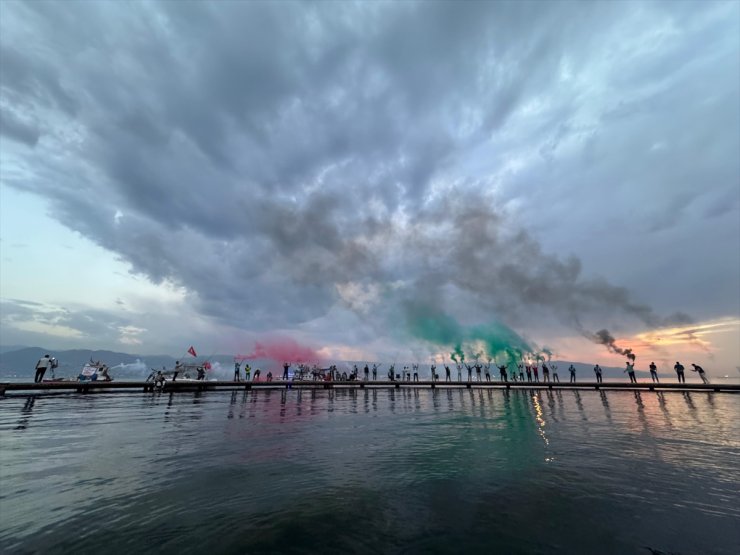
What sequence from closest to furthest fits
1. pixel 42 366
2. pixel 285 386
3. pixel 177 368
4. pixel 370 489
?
pixel 370 489, pixel 42 366, pixel 177 368, pixel 285 386

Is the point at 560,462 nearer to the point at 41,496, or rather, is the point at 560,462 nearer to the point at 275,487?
the point at 275,487

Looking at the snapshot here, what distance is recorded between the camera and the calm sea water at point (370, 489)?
24.4ft

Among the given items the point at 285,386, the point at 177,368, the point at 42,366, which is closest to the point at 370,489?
the point at 42,366

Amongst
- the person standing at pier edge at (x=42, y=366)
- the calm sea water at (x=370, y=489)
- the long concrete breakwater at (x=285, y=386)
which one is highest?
the person standing at pier edge at (x=42, y=366)

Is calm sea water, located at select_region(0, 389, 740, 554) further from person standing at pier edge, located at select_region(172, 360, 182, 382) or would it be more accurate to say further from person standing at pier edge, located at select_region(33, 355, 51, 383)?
person standing at pier edge, located at select_region(172, 360, 182, 382)

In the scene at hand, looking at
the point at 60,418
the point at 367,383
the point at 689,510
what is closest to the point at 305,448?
the point at 689,510

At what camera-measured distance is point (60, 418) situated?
2298 cm

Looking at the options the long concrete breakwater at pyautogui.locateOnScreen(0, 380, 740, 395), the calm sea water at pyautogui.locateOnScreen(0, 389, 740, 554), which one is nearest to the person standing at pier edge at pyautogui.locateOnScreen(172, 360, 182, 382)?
the long concrete breakwater at pyautogui.locateOnScreen(0, 380, 740, 395)

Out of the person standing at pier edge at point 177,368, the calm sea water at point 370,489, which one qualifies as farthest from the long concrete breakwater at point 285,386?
the calm sea water at point 370,489

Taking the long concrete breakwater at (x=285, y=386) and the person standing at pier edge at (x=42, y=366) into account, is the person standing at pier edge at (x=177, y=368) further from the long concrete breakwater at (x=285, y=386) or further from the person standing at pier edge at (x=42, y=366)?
the person standing at pier edge at (x=42, y=366)

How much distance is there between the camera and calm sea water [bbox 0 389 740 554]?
24.4ft

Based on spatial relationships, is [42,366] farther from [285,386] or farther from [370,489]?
[370,489]

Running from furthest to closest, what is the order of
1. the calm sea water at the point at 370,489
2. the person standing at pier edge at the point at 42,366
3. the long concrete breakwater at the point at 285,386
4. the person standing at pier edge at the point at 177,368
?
the person standing at pier edge at the point at 177,368 → the long concrete breakwater at the point at 285,386 → the person standing at pier edge at the point at 42,366 → the calm sea water at the point at 370,489

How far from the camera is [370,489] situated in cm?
1034
